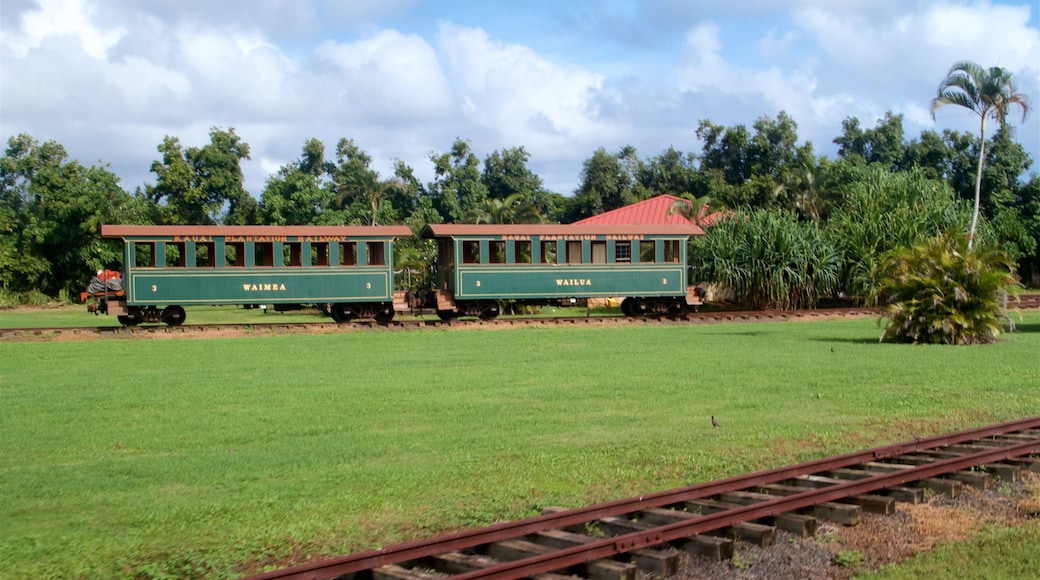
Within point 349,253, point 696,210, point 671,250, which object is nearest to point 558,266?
point 671,250

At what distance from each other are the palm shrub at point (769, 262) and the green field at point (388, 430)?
522 inches

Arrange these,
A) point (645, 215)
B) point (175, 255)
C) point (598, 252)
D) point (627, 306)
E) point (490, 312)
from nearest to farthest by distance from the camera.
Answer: point (175, 255), point (490, 312), point (598, 252), point (627, 306), point (645, 215)

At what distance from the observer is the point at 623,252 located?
29.0 m

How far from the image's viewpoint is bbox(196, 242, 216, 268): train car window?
25312 millimetres

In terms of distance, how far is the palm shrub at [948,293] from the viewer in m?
19.2

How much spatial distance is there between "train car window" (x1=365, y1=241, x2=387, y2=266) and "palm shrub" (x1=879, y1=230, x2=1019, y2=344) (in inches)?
496

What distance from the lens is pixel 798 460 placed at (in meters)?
8.65

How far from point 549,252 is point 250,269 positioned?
8.17 m

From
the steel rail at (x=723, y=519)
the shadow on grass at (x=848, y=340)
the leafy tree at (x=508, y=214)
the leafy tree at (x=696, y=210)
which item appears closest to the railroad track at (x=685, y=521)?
the steel rail at (x=723, y=519)

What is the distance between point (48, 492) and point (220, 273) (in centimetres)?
1823

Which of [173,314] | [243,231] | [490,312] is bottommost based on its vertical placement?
[490,312]

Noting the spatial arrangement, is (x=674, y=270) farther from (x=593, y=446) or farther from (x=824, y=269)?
(x=593, y=446)

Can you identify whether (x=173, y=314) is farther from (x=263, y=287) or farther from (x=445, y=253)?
(x=445, y=253)

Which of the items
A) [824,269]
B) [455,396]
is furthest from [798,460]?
[824,269]
